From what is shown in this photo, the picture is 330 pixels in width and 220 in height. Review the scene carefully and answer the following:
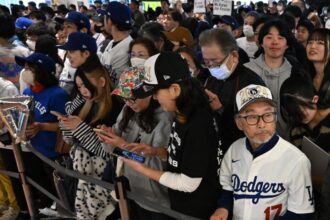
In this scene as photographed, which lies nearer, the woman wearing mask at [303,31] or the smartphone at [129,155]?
the smartphone at [129,155]

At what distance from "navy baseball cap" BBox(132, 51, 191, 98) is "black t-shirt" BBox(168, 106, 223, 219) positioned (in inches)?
8.1

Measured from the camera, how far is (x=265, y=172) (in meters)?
1.79

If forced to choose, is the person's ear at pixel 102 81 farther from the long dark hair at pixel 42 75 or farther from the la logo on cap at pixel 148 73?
the la logo on cap at pixel 148 73

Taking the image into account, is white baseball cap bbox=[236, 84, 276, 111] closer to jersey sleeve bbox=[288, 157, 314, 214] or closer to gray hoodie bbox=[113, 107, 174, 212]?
jersey sleeve bbox=[288, 157, 314, 214]

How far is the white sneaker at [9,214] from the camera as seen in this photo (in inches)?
139

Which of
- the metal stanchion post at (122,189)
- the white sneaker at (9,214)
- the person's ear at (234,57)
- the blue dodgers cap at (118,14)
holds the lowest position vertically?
the white sneaker at (9,214)

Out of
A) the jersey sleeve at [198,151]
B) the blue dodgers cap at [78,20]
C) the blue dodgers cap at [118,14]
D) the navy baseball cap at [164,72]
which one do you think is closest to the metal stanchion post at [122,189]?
the jersey sleeve at [198,151]

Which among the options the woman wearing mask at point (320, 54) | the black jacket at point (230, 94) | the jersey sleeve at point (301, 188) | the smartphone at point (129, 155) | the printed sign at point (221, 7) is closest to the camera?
the jersey sleeve at point (301, 188)

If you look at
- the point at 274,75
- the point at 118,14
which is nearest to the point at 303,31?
the point at 274,75

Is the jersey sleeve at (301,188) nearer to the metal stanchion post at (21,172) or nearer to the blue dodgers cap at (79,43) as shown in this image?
the metal stanchion post at (21,172)

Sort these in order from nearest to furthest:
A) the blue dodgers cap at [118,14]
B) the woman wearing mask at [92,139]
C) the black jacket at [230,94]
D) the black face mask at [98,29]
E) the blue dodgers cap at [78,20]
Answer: the black jacket at [230,94] < the woman wearing mask at [92,139] < the blue dodgers cap at [118,14] < the blue dodgers cap at [78,20] < the black face mask at [98,29]

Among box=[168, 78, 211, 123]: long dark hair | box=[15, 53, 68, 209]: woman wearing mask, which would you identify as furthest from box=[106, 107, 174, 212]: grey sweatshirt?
box=[15, 53, 68, 209]: woman wearing mask

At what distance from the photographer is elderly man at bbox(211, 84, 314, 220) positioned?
1748 millimetres

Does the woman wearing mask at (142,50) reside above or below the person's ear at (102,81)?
above
